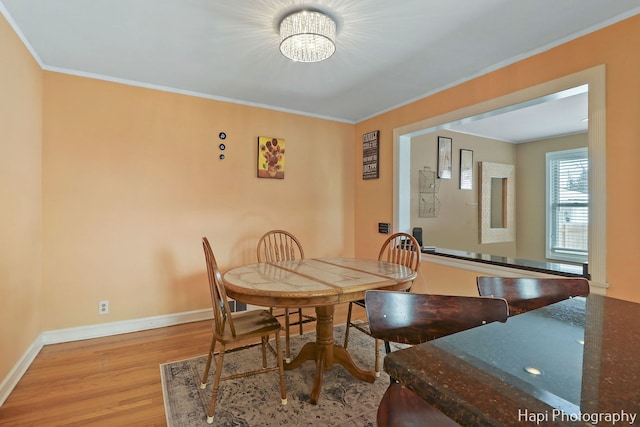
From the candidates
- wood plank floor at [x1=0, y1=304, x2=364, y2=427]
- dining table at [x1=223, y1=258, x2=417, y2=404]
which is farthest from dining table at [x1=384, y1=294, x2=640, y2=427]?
wood plank floor at [x1=0, y1=304, x2=364, y2=427]

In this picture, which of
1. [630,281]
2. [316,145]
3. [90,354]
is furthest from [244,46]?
[630,281]

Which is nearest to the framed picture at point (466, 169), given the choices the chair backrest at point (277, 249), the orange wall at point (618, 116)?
the orange wall at point (618, 116)

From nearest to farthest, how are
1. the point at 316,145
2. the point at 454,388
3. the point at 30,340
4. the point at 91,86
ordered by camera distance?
the point at 454,388 < the point at 30,340 < the point at 91,86 < the point at 316,145

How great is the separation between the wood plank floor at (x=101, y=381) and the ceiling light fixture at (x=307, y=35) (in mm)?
2277

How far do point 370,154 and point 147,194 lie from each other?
253 centimetres

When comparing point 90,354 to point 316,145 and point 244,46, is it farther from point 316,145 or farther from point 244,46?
point 316,145

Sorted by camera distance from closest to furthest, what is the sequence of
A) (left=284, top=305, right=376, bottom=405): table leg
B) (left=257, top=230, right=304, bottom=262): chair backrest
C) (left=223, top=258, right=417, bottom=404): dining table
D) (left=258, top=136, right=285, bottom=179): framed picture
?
(left=223, top=258, right=417, bottom=404): dining table
(left=284, top=305, right=376, bottom=405): table leg
(left=257, top=230, right=304, bottom=262): chair backrest
(left=258, top=136, right=285, bottom=179): framed picture

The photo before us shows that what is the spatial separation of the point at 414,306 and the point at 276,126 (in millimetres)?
3045

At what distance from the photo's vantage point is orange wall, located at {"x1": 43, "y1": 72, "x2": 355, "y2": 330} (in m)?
2.63

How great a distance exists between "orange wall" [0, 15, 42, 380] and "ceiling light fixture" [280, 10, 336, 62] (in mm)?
1708

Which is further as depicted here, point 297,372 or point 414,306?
point 297,372

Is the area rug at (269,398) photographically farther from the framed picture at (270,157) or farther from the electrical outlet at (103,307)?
the framed picture at (270,157)

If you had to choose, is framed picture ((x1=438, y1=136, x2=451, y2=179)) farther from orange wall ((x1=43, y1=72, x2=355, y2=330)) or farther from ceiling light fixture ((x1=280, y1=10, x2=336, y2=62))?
ceiling light fixture ((x1=280, y1=10, x2=336, y2=62))

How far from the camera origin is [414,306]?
97 centimetres
